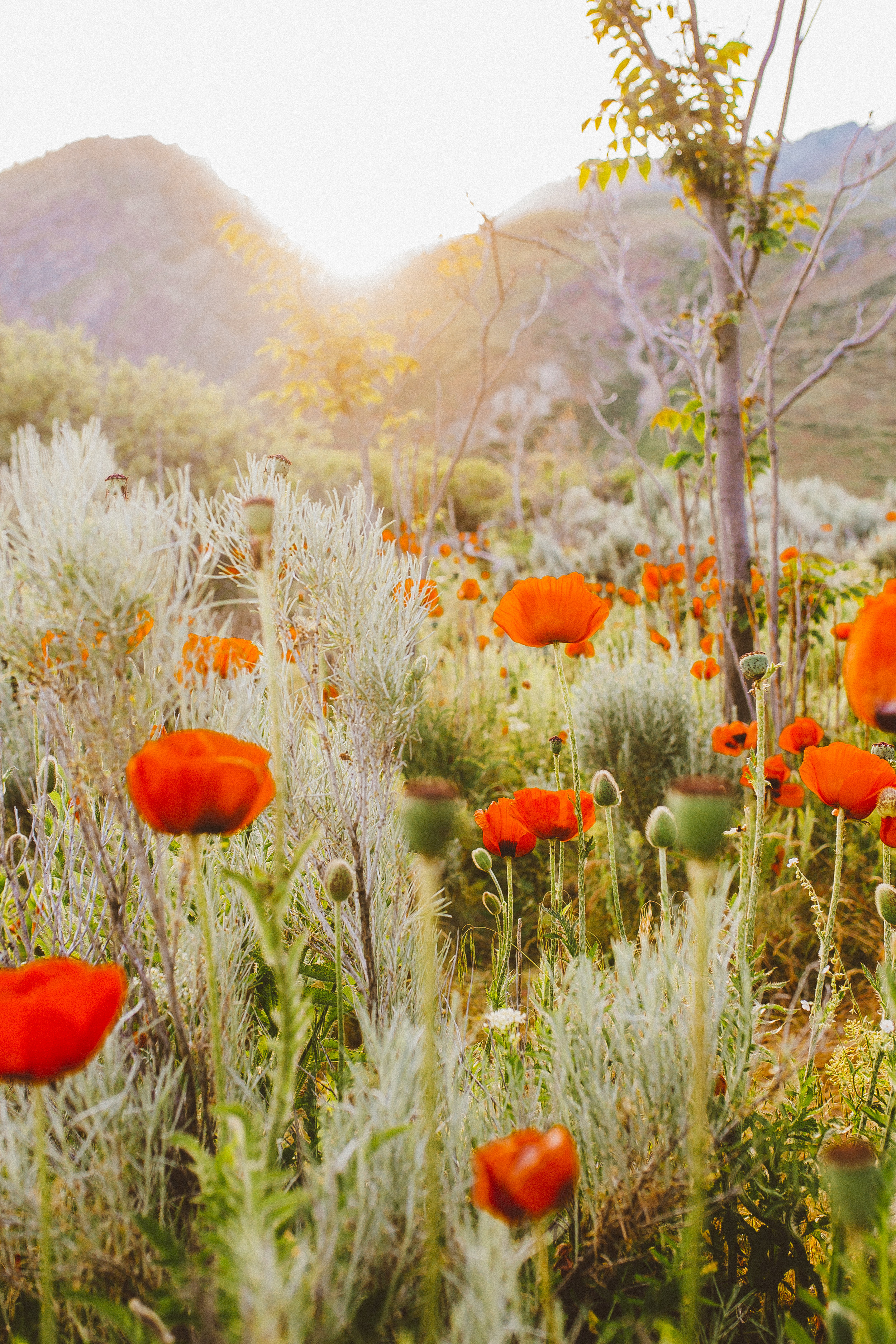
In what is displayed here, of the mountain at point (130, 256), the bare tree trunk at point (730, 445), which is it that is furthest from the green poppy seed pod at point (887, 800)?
the mountain at point (130, 256)

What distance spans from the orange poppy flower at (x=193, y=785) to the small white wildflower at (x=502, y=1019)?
1.75 ft

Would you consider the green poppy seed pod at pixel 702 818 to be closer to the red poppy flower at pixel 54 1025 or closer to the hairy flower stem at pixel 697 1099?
the hairy flower stem at pixel 697 1099

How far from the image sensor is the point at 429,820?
2.16 ft

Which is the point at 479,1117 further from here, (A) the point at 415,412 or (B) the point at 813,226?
(A) the point at 415,412

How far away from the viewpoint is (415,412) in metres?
6.51

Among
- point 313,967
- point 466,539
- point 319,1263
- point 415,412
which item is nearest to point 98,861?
point 319,1263

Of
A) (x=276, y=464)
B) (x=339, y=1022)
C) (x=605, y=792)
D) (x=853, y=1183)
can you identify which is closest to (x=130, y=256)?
(x=276, y=464)

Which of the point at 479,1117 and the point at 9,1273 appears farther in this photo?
the point at 479,1117

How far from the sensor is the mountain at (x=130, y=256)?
218 ft

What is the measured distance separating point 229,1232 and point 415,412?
6.55 meters

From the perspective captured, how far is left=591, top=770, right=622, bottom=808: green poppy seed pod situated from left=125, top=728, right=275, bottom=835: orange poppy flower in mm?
620

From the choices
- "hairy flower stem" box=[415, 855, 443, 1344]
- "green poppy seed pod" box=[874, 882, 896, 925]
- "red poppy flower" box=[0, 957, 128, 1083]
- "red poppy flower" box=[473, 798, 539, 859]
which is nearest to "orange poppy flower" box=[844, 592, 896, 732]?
"green poppy seed pod" box=[874, 882, 896, 925]

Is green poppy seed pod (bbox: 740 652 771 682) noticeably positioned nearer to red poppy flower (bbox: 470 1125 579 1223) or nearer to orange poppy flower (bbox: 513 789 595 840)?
orange poppy flower (bbox: 513 789 595 840)

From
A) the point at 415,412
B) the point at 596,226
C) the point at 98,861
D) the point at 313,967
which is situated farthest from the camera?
the point at 415,412
